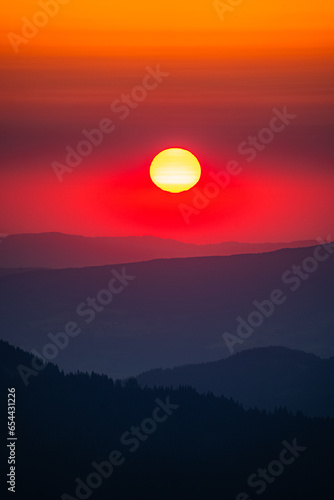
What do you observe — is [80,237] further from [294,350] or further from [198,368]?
[294,350]

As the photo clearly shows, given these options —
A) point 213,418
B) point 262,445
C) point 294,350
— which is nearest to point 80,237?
point 213,418
